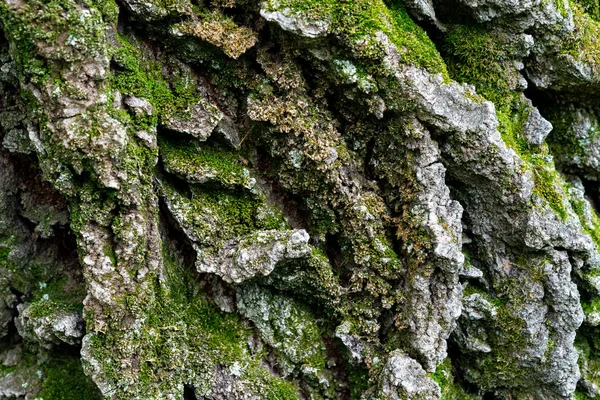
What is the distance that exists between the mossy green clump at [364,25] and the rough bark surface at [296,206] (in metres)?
0.02

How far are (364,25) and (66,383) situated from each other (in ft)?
18.2

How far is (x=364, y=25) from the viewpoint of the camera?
16.0 feet

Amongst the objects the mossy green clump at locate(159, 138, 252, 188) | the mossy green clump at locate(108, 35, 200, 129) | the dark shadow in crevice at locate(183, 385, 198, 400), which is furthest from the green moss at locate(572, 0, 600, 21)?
the dark shadow in crevice at locate(183, 385, 198, 400)

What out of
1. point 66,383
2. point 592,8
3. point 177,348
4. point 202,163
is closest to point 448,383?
point 177,348

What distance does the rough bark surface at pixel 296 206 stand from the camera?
483 cm

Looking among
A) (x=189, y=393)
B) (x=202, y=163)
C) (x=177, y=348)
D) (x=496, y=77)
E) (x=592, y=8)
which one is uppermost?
(x=592, y=8)

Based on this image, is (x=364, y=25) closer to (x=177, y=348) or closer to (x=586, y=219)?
(x=586, y=219)

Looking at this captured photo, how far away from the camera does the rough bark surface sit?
4828 millimetres

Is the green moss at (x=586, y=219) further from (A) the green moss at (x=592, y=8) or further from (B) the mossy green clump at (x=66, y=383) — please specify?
(B) the mossy green clump at (x=66, y=383)

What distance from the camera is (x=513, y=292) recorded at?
5.86 metres

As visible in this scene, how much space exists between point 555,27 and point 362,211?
331 cm

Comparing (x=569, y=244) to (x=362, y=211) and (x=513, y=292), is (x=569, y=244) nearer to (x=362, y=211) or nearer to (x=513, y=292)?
(x=513, y=292)

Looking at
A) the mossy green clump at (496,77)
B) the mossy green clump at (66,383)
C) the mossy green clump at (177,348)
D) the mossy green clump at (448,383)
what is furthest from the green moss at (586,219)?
the mossy green clump at (66,383)

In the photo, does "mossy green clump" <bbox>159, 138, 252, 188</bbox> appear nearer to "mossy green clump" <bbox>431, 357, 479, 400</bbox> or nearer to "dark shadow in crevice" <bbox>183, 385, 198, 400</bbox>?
"dark shadow in crevice" <bbox>183, 385, 198, 400</bbox>
